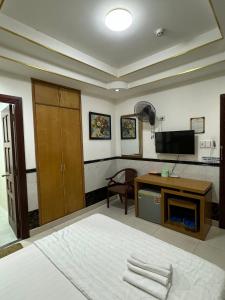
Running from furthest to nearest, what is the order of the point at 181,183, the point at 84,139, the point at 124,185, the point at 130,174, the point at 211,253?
the point at 130,174
the point at 124,185
the point at 84,139
the point at 181,183
the point at 211,253

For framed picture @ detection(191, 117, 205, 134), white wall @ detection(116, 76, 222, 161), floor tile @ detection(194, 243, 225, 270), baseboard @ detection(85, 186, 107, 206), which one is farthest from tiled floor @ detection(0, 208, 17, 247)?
framed picture @ detection(191, 117, 205, 134)

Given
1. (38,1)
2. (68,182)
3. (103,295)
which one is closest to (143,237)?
(103,295)

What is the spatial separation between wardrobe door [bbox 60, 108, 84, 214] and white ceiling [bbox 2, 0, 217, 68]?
1.19 meters

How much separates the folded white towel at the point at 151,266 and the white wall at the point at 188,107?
2175 mm

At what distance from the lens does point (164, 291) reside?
3.14 feet

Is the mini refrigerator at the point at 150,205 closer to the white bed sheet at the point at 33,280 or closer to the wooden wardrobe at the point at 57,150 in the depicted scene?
the wooden wardrobe at the point at 57,150

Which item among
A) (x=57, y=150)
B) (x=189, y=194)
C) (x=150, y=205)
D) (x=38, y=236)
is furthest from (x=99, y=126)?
(x=38, y=236)

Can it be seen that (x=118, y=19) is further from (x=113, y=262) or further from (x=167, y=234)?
(x=167, y=234)

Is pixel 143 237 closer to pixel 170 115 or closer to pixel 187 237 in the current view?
pixel 187 237

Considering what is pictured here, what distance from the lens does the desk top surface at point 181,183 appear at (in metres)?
2.45

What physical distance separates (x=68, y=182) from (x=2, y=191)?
64.2 inches

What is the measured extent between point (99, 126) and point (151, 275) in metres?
Result: 2.98

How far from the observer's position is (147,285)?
100 centimetres

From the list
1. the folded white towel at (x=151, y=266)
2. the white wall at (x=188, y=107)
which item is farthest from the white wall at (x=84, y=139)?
the folded white towel at (x=151, y=266)
